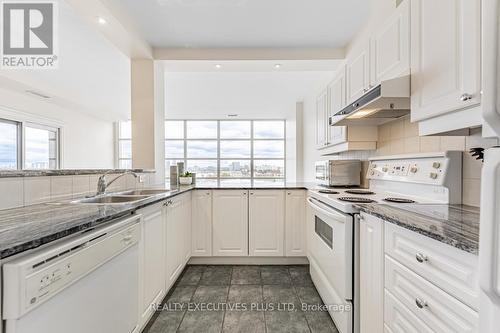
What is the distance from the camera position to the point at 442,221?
1011 millimetres

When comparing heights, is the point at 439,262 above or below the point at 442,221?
below

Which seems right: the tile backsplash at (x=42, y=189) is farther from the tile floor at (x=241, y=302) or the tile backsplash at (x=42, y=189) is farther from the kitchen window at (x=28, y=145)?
the kitchen window at (x=28, y=145)

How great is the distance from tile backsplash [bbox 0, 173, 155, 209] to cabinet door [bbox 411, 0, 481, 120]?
2218mm

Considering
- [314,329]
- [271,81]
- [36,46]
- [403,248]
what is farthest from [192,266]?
[271,81]

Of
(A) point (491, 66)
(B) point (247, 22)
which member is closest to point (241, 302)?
(A) point (491, 66)

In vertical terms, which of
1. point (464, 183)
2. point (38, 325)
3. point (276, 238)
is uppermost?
point (464, 183)

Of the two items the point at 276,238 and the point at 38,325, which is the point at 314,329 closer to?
the point at 276,238

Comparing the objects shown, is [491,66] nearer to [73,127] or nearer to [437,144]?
[437,144]

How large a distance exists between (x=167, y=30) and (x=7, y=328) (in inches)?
102

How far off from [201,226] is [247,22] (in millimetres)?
2193

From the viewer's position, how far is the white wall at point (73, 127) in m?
4.02

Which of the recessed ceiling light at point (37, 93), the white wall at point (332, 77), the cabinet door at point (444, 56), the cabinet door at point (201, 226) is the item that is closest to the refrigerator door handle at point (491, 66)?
the cabinet door at point (444, 56)

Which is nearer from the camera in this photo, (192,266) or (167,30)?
(167,30)

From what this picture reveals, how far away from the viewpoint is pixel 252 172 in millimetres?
7562
